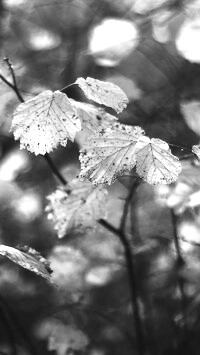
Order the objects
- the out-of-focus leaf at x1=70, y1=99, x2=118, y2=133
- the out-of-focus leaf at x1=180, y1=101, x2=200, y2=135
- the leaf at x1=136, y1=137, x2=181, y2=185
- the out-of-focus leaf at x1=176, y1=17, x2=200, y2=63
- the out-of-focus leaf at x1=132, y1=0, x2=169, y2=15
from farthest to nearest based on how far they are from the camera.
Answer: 1. the out-of-focus leaf at x1=132, y1=0, x2=169, y2=15
2. the out-of-focus leaf at x1=176, y1=17, x2=200, y2=63
3. the out-of-focus leaf at x1=180, y1=101, x2=200, y2=135
4. the out-of-focus leaf at x1=70, y1=99, x2=118, y2=133
5. the leaf at x1=136, y1=137, x2=181, y2=185

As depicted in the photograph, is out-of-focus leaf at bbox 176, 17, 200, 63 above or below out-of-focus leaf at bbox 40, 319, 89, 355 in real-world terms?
above

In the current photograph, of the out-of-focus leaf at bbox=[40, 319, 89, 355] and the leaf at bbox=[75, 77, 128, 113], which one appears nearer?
the leaf at bbox=[75, 77, 128, 113]

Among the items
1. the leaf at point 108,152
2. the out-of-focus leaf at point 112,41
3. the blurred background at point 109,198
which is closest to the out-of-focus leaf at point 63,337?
the blurred background at point 109,198

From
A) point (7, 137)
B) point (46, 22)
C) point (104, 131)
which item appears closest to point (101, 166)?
point (104, 131)

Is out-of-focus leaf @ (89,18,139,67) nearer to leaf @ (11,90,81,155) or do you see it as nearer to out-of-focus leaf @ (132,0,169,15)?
out-of-focus leaf @ (132,0,169,15)

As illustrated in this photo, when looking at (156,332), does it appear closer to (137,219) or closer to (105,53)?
(137,219)

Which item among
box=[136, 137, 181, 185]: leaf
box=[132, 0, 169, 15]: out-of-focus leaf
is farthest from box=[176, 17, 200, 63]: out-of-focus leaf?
box=[136, 137, 181, 185]: leaf

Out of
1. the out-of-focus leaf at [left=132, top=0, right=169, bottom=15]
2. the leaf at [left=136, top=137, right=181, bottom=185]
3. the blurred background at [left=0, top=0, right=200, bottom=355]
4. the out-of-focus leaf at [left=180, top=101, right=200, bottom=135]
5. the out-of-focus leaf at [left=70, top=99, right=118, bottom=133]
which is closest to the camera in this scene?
the leaf at [left=136, top=137, right=181, bottom=185]

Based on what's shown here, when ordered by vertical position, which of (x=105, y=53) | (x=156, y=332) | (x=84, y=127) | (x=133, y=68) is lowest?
(x=156, y=332)
